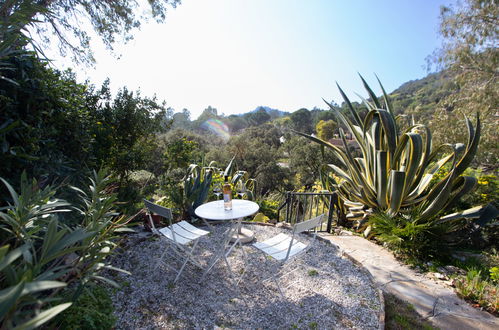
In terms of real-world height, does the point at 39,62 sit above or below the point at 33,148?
above

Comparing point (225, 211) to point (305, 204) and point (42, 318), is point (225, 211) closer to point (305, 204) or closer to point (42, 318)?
point (42, 318)

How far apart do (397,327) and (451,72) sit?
10688 mm

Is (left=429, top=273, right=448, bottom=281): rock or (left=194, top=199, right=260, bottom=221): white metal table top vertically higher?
(left=194, top=199, right=260, bottom=221): white metal table top

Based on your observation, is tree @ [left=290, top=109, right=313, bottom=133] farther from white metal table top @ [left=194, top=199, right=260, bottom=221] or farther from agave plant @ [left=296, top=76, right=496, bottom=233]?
white metal table top @ [left=194, top=199, right=260, bottom=221]

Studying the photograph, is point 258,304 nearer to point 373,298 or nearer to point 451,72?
point 373,298

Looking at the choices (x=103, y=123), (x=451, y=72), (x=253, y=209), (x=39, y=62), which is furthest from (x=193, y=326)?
(x=451, y=72)

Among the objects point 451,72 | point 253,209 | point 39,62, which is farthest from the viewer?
point 451,72

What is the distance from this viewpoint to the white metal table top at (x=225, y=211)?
2770 mm

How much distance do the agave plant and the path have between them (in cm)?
74

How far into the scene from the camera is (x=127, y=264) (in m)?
3.08

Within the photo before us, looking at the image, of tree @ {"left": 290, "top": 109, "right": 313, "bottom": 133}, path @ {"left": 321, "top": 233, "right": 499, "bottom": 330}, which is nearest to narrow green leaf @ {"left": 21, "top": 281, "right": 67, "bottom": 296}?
path @ {"left": 321, "top": 233, "right": 499, "bottom": 330}

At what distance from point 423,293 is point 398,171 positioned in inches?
58.4

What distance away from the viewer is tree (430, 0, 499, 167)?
25.7ft

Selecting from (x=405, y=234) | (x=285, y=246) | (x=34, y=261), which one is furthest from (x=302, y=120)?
(x=34, y=261)
